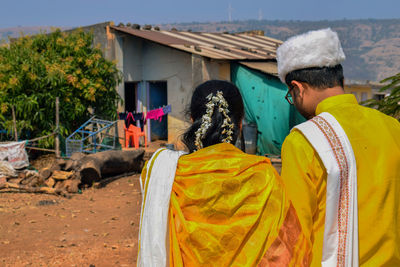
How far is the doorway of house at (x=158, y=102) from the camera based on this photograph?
589 inches

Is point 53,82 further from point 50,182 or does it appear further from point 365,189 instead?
point 365,189

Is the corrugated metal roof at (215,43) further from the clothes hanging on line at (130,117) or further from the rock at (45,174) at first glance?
the rock at (45,174)

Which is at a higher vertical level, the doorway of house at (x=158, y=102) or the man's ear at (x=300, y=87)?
the man's ear at (x=300, y=87)

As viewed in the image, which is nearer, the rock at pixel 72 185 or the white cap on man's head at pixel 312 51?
→ the white cap on man's head at pixel 312 51

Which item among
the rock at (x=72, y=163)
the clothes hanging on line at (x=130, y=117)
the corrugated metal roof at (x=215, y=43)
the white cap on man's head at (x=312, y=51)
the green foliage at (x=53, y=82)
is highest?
the corrugated metal roof at (x=215, y=43)

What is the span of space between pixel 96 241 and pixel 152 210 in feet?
14.9

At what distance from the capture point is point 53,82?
12141 millimetres

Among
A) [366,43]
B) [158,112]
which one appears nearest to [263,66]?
[158,112]

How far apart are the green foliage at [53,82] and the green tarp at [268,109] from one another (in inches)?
153

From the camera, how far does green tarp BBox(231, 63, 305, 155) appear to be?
11.1 m

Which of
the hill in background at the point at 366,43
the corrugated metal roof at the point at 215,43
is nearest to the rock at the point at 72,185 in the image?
the corrugated metal roof at the point at 215,43

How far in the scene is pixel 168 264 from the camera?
79.8 inches

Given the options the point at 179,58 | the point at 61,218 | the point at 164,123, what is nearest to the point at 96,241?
the point at 61,218

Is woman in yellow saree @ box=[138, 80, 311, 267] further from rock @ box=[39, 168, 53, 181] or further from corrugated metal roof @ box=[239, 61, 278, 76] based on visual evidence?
corrugated metal roof @ box=[239, 61, 278, 76]
